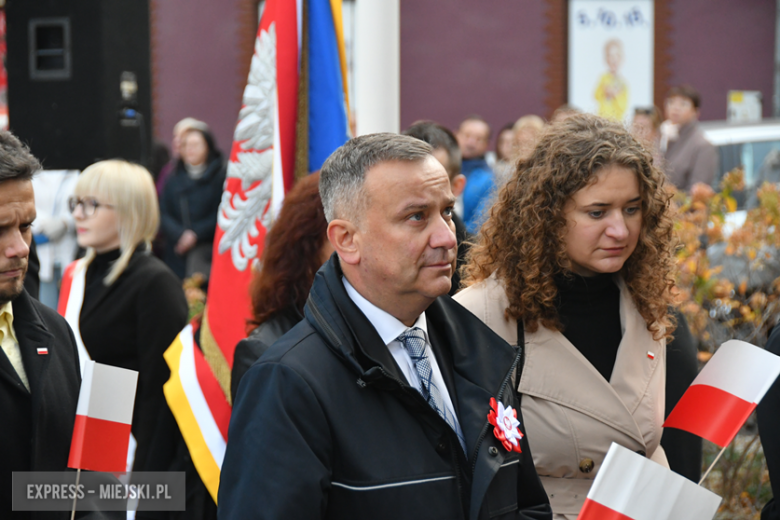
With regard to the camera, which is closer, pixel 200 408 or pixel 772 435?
pixel 772 435

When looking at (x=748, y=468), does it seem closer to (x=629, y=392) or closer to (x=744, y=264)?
(x=744, y=264)

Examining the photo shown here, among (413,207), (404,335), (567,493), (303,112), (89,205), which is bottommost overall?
(567,493)

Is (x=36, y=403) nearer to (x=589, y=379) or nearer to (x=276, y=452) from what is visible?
(x=276, y=452)

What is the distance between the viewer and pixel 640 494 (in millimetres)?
1812

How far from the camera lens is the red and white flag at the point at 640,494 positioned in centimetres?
180

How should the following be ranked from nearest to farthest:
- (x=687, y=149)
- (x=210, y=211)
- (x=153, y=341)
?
(x=153, y=341) < (x=687, y=149) < (x=210, y=211)

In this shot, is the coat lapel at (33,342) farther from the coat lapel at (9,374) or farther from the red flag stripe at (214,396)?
the red flag stripe at (214,396)

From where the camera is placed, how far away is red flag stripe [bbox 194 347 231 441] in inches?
128

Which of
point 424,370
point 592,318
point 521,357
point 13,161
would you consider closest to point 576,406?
point 521,357

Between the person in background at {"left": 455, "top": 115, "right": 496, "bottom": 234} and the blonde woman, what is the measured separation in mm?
2078

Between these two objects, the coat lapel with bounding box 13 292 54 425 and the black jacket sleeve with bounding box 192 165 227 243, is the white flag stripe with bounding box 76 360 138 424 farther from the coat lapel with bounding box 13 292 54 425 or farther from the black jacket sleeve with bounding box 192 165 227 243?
the black jacket sleeve with bounding box 192 165 227 243

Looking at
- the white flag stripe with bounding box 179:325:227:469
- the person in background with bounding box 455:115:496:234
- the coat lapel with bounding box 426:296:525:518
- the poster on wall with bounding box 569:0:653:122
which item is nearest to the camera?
the coat lapel with bounding box 426:296:525:518

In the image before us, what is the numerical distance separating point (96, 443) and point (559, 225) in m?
1.49

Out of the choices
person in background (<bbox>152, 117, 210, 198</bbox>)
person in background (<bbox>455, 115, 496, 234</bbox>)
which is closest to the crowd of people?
person in background (<bbox>455, 115, 496, 234</bbox>)
